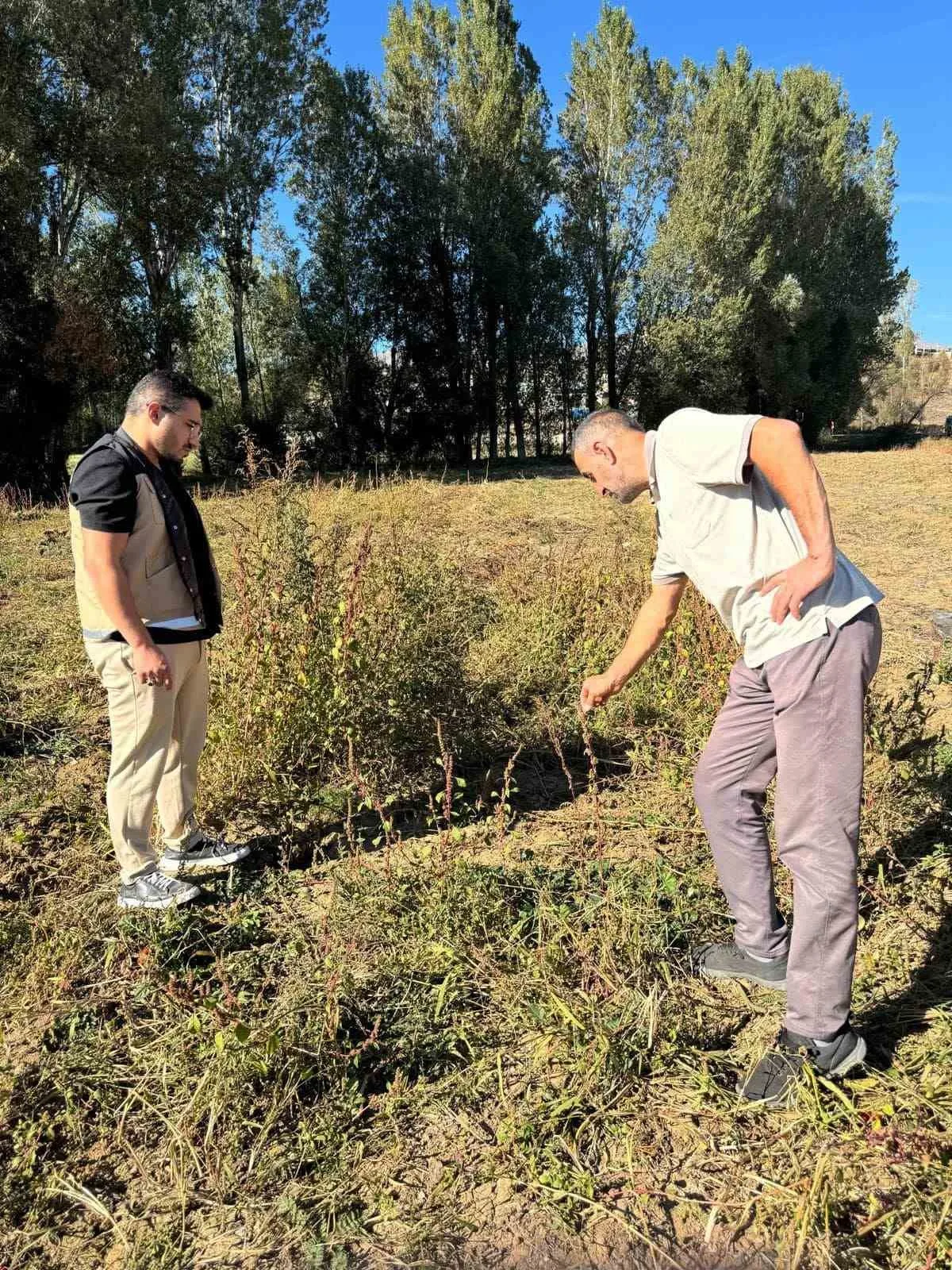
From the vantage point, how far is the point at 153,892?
9.61 ft

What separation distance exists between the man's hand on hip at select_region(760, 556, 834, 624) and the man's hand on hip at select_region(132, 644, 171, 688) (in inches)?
74.4

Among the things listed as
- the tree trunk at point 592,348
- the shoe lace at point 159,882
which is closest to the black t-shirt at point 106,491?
the shoe lace at point 159,882

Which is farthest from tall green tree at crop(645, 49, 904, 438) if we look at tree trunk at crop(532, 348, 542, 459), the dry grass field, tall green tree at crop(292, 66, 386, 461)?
the dry grass field

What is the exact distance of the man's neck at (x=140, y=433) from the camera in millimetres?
2828

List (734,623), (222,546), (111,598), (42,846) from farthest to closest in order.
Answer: (222,546)
(42,846)
(111,598)
(734,623)

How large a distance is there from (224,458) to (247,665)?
23.3m

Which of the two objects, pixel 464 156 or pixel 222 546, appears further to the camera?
pixel 464 156

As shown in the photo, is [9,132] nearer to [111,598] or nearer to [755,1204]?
[111,598]

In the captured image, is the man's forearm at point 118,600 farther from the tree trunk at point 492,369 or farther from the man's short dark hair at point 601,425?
the tree trunk at point 492,369

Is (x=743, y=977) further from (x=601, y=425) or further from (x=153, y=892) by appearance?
(x=153, y=892)

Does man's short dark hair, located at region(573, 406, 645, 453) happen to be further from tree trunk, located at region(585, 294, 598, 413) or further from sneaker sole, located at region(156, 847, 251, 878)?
tree trunk, located at region(585, 294, 598, 413)

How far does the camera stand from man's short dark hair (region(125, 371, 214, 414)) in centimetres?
279

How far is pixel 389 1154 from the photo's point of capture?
2.06m

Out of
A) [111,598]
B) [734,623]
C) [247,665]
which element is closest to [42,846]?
[247,665]
